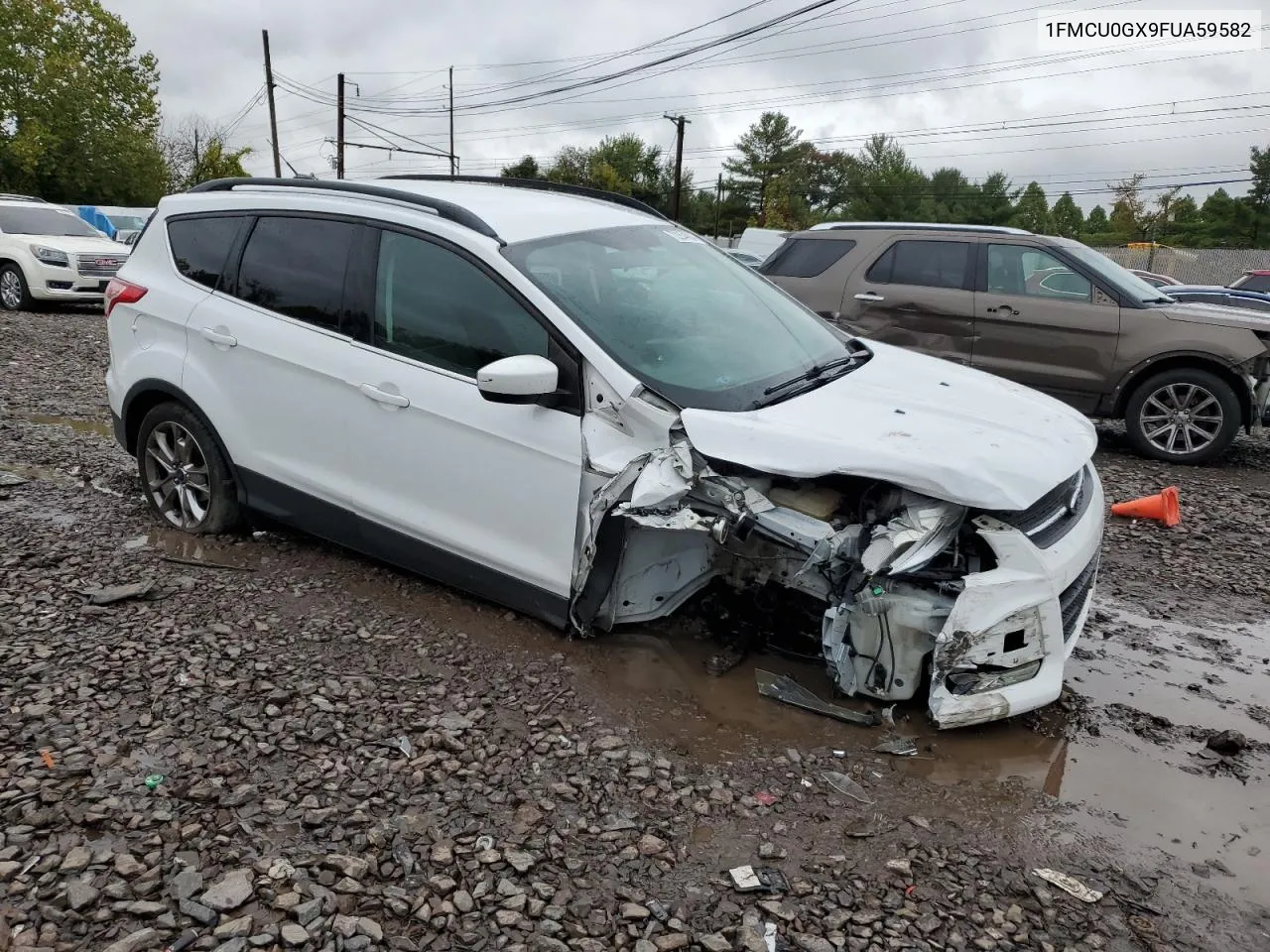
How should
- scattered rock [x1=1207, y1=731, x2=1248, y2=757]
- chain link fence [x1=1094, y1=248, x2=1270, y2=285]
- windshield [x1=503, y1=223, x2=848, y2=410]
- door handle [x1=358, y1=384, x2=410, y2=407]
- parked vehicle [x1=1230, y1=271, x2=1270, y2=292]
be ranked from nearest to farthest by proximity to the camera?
scattered rock [x1=1207, y1=731, x2=1248, y2=757] < windshield [x1=503, y1=223, x2=848, y2=410] < door handle [x1=358, y1=384, x2=410, y2=407] < parked vehicle [x1=1230, y1=271, x2=1270, y2=292] < chain link fence [x1=1094, y1=248, x2=1270, y2=285]

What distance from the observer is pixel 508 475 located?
376 centimetres

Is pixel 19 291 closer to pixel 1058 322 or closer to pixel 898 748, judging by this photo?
pixel 1058 322

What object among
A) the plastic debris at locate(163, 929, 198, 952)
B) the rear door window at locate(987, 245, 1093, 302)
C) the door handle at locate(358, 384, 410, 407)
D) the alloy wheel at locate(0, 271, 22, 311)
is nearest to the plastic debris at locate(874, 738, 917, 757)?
the plastic debris at locate(163, 929, 198, 952)

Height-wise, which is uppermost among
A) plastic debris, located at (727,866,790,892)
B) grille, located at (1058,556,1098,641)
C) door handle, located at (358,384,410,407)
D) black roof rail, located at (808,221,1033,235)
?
black roof rail, located at (808,221,1033,235)

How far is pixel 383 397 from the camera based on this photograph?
13.2 ft

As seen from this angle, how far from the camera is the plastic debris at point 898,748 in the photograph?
3325 mm

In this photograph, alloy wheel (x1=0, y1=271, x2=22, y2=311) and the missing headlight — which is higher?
alloy wheel (x1=0, y1=271, x2=22, y2=311)

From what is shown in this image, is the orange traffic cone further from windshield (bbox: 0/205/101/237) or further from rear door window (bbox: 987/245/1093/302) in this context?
windshield (bbox: 0/205/101/237)

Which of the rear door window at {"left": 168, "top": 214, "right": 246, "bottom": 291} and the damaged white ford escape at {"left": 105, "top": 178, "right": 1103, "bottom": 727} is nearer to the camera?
the damaged white ford escape at {"left": 105, "top": 178, "right": 1103, "bottom": 727}

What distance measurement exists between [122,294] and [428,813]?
3534mm

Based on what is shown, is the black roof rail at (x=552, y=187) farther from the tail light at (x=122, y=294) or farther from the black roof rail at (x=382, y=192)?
the tail light at (x=122, y=294)

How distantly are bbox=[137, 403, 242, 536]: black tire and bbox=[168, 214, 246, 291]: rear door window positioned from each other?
0.67 meters

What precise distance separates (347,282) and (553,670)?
1919mm

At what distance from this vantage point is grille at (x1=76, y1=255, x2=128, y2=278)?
14562 mm
